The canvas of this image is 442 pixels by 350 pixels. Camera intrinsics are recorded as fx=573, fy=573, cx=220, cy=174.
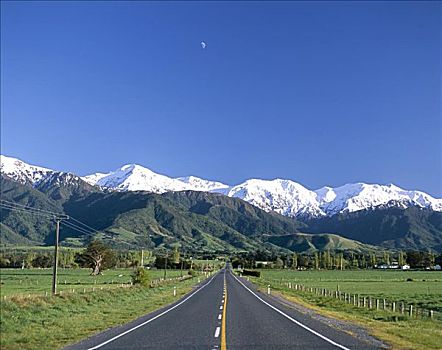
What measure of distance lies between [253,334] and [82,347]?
6672 mm

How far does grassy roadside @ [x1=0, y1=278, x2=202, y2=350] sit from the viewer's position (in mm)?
19391

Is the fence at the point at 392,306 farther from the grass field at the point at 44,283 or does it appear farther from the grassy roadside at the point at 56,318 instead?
the grass field at the point at 44,283

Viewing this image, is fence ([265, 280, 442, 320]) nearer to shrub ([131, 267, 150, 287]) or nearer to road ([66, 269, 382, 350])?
road ([66, 269, 382, 350])

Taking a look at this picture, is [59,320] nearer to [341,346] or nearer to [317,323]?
[317,323]

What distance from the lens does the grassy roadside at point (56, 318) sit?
1939cm

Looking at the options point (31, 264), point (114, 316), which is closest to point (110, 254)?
point (31, 264)

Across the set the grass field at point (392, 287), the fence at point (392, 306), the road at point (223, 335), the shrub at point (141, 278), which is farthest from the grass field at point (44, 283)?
the grass field at point (392, 287)

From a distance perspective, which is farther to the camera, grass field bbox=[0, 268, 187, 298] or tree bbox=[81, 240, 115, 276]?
tree bbox=[81, 240, 115, 276]

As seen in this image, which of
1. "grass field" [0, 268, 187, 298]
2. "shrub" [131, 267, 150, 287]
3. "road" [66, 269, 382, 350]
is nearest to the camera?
"road" [66, 269, 382, 350]

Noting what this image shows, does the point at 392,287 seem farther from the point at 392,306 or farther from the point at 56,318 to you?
the point at 56,318

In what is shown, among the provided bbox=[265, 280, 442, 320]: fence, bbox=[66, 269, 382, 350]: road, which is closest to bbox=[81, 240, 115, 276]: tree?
bbox=[265, 280, 442, 320]: fence

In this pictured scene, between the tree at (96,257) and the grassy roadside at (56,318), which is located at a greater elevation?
the tree at (96,257)

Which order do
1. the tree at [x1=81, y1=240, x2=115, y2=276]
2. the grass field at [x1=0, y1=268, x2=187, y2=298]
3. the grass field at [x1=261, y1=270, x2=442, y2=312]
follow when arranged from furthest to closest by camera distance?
the tree at [x1=81, y1=240, x2=115, y2=276]
the grass field at [x1=0, y1=268, x2=187, y2=298]
the grass field at [x1=261, y1=270, x2=442, y2=312]

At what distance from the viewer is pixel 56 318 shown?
2661 centimetres
